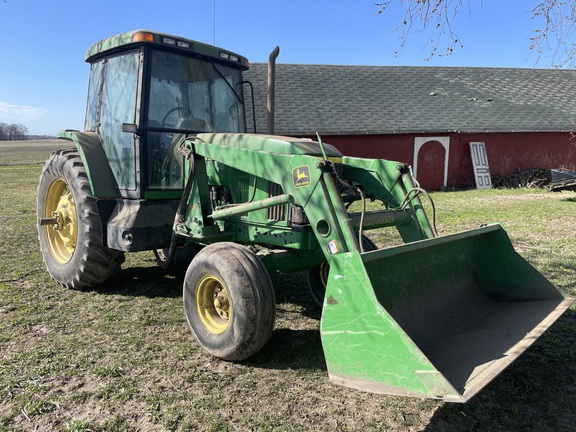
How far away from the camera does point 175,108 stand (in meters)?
4.59

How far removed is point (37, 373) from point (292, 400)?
1772 millimetres

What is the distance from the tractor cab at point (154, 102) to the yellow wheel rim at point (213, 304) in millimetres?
1262

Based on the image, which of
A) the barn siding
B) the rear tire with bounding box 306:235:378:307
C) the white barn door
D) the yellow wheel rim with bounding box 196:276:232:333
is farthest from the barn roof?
the yellow wheel rim with bounding box 196:276:232:333

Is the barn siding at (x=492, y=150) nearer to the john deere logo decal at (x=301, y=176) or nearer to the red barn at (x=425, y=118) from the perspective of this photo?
the red barn at (x=425, y=118)

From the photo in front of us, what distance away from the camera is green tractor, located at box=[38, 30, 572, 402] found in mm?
2809

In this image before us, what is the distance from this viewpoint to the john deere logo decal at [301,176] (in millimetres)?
3436

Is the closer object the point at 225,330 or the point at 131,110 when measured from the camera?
the point at 225,330

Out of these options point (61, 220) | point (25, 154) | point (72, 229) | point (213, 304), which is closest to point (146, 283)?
point (72, 229)

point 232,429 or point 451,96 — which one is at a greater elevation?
point 451,96

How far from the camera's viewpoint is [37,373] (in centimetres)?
333

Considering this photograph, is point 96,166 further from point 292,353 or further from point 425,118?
point 425,118

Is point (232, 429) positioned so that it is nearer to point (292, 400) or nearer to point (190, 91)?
point (292, 400)

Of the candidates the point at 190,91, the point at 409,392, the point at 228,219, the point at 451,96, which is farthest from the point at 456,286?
the point at 451,96

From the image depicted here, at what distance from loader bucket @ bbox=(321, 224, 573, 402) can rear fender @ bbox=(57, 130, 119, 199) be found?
8.96 ft
